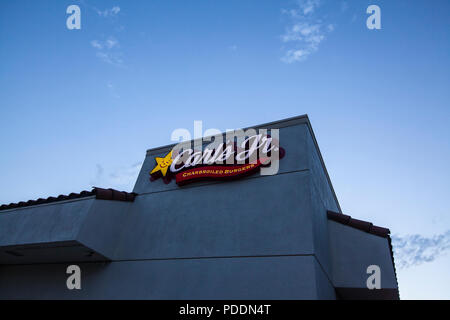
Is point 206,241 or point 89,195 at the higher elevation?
point 89,195

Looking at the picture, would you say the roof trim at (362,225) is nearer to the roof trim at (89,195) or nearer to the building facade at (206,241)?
the building facade at (206,241)

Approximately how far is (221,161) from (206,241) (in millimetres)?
2789

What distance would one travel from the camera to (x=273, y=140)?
11055 millimetres

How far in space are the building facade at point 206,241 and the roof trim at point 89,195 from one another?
0.05 metres

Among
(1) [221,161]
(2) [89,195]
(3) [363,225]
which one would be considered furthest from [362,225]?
(2) [89,195]

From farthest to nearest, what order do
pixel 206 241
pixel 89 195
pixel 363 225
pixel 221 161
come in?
pixel 221 161, pixel 363 225, pixel 89 195, pixel 206 241

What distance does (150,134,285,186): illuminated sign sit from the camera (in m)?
10.7

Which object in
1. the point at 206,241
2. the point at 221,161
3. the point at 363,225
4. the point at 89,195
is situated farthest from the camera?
the point at 221,161

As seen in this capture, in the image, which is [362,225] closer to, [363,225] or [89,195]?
[363,225]

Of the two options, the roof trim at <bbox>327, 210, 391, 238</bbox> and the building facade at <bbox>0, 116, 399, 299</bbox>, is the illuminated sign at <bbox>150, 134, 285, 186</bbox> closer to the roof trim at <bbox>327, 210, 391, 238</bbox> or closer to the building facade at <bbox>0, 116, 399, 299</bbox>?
the building facade at <bbox>0, 116, 399, 299</bbox>

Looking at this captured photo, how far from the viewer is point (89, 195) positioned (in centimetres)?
1089

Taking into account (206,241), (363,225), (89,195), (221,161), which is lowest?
(206,241)
